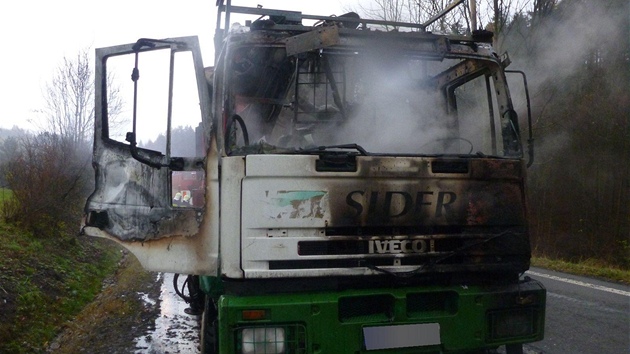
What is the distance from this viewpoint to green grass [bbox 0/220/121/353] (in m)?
6.04

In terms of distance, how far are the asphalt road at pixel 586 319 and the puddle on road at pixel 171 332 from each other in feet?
11.2

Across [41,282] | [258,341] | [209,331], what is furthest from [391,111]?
[41,282]

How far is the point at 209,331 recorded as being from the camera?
4090 mm

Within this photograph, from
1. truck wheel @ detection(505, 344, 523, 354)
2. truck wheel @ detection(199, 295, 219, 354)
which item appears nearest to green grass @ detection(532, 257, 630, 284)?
truck wheel @ detection(505, 344, 523, 354)

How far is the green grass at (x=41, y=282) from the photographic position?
604 centimetres

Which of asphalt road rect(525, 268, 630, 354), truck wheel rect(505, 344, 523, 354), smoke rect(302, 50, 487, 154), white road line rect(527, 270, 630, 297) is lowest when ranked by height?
white road line rect(527, 270, 630, 297)

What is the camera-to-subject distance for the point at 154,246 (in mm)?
3945

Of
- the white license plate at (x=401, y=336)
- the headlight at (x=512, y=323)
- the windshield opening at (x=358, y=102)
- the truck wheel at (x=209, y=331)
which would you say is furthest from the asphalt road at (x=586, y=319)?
the truck wheel at (x=209, y=331)

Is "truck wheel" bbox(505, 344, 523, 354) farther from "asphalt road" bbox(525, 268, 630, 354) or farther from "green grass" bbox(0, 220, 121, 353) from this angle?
"green grass" bbox(0, 220, 121, 353)

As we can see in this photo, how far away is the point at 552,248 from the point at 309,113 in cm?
1514

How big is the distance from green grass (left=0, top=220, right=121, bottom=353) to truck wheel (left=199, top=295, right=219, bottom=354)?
2.66 m

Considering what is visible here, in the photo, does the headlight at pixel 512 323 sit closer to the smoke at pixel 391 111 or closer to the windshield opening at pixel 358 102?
the windshield opening at pixel 358 102

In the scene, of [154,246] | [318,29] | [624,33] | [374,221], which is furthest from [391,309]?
[624,33]

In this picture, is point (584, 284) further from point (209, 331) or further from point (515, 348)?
point (209, 331)
